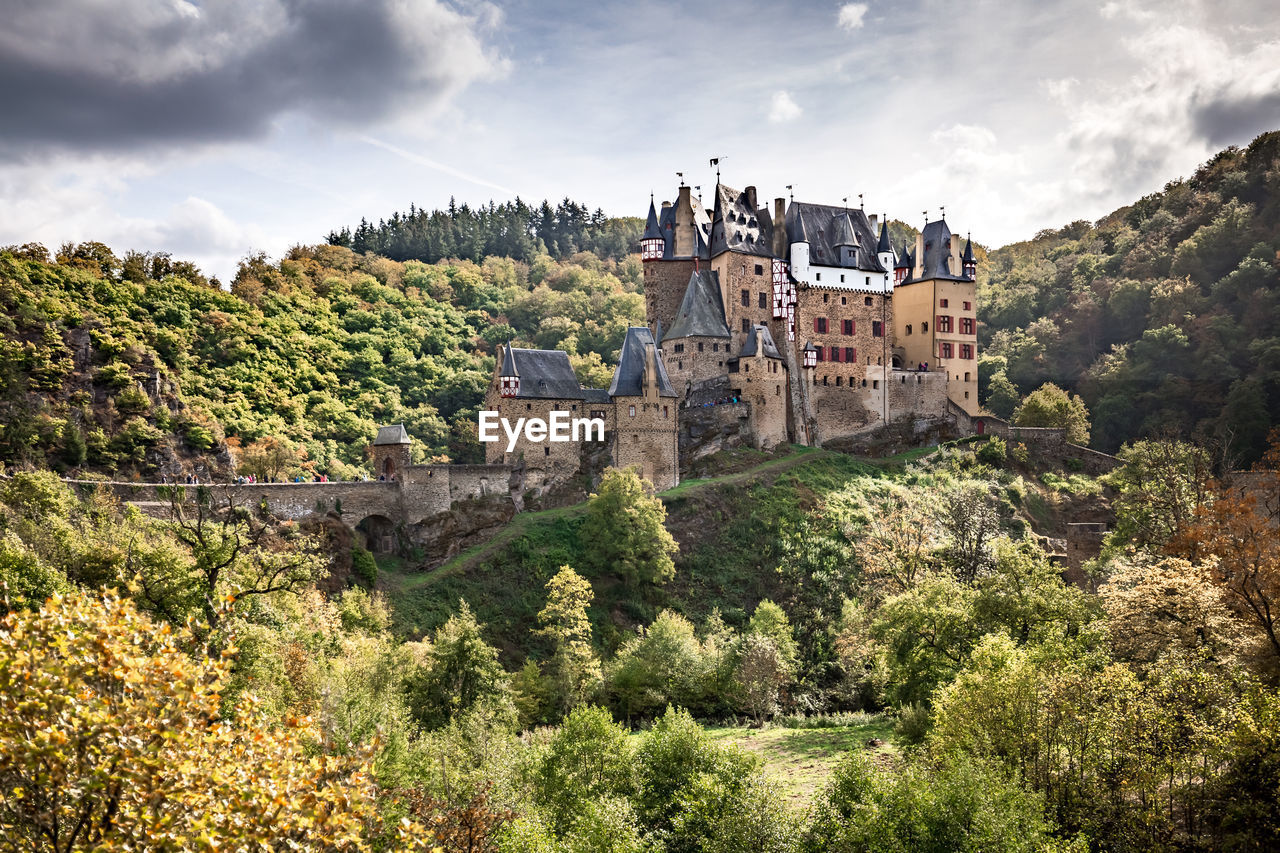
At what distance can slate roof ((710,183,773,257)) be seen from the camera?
64.3 meters

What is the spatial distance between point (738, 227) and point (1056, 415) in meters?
24.7

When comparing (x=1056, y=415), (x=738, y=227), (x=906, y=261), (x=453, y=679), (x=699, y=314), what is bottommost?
(x=453, y=679)

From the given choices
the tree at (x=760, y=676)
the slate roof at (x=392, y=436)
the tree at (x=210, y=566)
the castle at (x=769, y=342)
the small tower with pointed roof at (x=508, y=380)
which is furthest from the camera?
the castle at (x=769, y=342)

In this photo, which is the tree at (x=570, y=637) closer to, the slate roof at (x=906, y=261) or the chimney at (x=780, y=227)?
the chimney at (x=780, y=227)

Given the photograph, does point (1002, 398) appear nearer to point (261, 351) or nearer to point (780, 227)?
point (780, 227)

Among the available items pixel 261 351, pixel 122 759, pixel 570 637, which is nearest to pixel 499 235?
pixel 261 351

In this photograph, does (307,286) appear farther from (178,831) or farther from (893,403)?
(178,831)

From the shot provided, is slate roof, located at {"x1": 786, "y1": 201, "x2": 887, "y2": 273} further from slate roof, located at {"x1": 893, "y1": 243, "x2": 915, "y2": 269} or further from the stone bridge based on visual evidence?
the stone bridge

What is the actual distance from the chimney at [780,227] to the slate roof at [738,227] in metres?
0.32

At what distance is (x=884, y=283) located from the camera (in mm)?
69125

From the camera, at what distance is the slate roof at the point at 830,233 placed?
67062 mm

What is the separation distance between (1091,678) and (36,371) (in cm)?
4711

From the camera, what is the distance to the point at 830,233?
69125mm

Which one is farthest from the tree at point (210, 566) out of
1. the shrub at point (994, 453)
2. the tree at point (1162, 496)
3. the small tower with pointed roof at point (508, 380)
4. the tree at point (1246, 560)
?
the shrub at point (994, 453)
